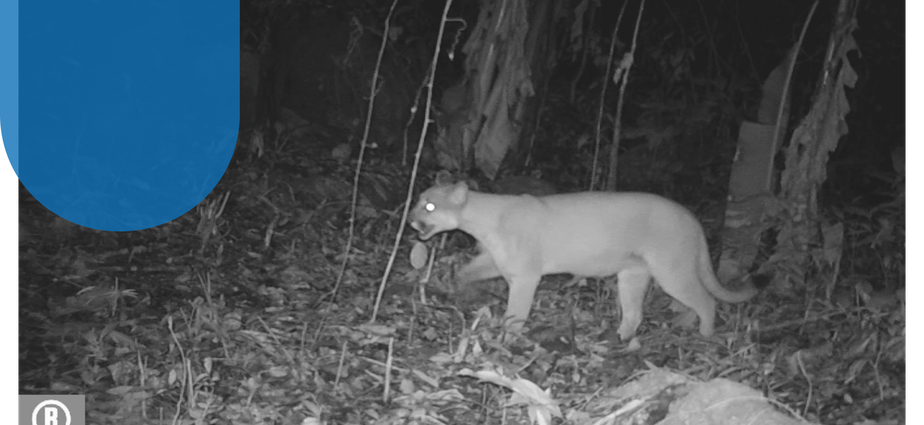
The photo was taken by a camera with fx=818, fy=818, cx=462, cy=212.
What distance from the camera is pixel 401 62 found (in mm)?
10477

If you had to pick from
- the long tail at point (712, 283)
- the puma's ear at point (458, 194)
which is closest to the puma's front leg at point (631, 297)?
the long tail at point (712, 283)

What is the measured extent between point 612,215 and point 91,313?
11.3 ft

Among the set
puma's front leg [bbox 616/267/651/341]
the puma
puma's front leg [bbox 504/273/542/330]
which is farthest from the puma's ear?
puma's front leg [bbox 616/267/651/341]

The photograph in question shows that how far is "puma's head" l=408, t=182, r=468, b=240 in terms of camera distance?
5.56m

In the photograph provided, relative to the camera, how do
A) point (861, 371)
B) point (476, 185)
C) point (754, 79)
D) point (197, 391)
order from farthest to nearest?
point (754, 79)
point (476, 185)
point (861, 371)
point (197, 391)

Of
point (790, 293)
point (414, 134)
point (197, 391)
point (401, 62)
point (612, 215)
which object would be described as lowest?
point (197, 391)

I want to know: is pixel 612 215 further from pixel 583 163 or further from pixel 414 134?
pixel 414 134

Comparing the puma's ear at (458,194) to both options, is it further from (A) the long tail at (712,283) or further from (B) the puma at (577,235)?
(A) the long tail at (712,283)

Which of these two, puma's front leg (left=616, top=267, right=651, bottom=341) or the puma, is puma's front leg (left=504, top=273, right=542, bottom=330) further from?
puma's front leg (left=616, top=267, right=651, bottom=341)

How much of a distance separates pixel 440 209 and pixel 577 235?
0.95 metres

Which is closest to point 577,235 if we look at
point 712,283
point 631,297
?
point 631,297

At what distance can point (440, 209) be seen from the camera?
5.58m

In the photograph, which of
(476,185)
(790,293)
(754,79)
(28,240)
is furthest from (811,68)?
(28,240)

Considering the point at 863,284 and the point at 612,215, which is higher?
the point at 612,215
